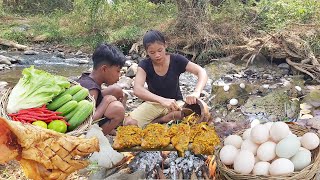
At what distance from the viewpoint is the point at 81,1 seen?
57.8 feet

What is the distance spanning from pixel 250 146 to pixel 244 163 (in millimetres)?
199

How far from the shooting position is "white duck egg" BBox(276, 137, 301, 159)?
2615mm

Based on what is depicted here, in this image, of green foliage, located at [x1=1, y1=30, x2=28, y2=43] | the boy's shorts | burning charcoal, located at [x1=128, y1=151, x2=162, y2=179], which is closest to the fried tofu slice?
burning charcoal, located at [x1=128, y1=151, x2=162, y2=179]

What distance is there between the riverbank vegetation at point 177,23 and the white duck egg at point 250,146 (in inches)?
299

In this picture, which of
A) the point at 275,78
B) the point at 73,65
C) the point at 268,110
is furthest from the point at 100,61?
the point at 73,65

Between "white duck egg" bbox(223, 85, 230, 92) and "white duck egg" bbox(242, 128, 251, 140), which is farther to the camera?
"white duck egg" bbox(223, 85, 230, 92)

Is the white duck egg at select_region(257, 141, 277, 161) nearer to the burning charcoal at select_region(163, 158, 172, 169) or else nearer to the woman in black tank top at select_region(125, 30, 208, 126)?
the burning charcoal at select_region(163, 158, 172, 169)

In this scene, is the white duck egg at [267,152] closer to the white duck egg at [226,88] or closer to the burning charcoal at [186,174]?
the burning charcoal at [186,174]

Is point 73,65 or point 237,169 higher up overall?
point 237,169

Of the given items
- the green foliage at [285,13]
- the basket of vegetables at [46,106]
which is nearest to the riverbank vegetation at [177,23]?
the green foliage at [285,13]

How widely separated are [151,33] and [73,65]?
355 inches

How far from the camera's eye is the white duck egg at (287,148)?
8.58 ft

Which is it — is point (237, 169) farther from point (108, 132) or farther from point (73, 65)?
A: point (73, 65)

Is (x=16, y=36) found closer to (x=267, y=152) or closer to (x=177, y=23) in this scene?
(x=177, y=23)
